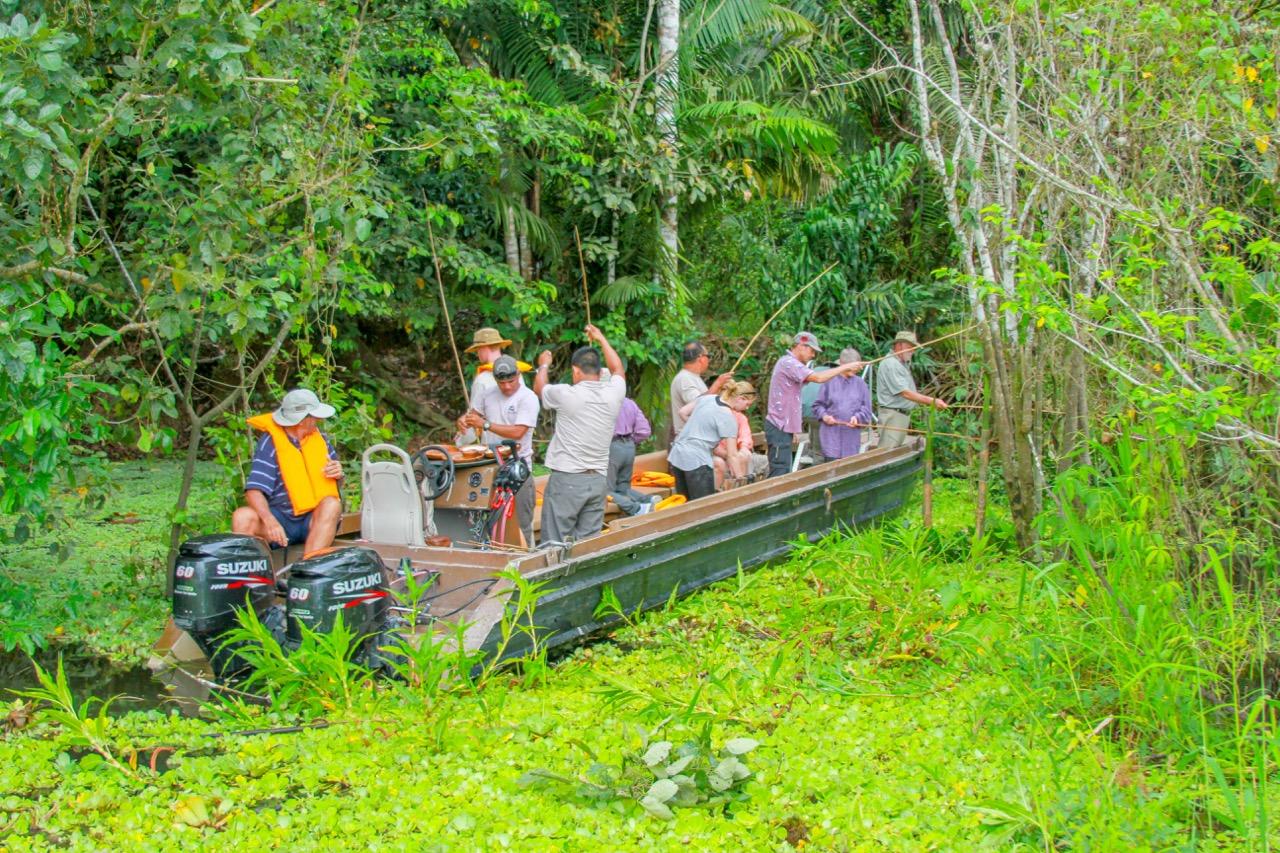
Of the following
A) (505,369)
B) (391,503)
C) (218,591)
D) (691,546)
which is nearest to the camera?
(218,591)

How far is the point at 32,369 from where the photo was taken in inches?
231

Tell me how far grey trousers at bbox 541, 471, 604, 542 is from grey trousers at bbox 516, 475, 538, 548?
0.30 meters

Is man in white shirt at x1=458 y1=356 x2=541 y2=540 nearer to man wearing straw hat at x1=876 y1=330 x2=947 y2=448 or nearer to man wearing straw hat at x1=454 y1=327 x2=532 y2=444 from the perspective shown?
man wearing straw hat at x1=454 y1=327 x2=532 y2=444

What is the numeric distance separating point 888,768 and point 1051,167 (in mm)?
3907

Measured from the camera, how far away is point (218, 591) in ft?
19.5

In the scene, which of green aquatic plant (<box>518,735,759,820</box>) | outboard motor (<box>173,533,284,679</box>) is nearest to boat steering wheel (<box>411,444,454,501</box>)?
outboard motor (<box>173,533,284,679</box>)

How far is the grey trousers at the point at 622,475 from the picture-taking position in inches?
361

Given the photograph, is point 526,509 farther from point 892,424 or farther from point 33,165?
point 892,424

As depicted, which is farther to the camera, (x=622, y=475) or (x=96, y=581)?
(x=622, y=475)

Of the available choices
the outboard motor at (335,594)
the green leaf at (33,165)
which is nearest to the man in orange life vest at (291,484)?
the outboard motor at (335,594)

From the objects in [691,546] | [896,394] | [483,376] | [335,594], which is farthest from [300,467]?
[896,394]

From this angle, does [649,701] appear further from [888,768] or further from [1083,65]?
[1083,65]

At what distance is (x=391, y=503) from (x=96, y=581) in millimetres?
2525

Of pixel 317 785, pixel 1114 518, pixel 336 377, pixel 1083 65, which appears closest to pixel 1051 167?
pixel 1083 65
